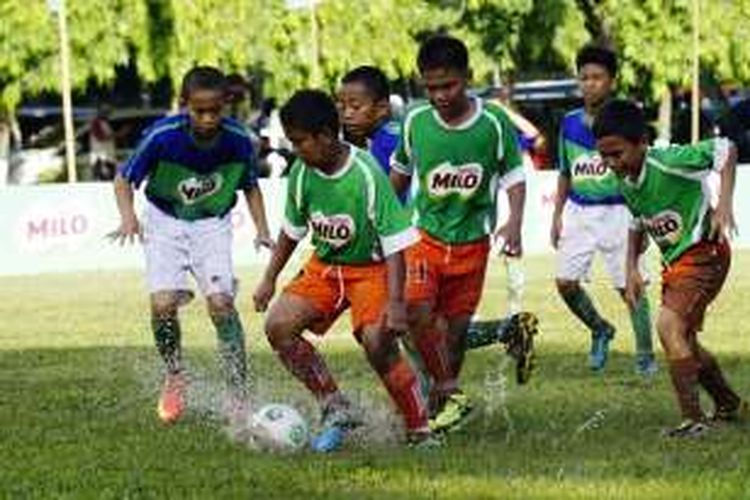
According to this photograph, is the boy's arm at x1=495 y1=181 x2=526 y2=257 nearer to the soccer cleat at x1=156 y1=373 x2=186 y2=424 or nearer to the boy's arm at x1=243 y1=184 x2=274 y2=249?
the boy's arm at x1=243 y1=184 x2=274 y2=249

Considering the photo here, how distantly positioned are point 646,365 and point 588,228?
3.39 feet

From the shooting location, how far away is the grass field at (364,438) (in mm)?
8023

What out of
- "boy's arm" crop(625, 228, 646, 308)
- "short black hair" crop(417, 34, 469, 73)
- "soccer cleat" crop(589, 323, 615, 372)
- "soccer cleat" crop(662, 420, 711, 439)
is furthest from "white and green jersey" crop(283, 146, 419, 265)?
"soccer cleat" crop(589, 323, 615, 372)

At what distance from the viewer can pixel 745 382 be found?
38.2ft

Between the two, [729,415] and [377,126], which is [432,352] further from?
[729,415]

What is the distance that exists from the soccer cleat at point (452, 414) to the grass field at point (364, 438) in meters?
0.07

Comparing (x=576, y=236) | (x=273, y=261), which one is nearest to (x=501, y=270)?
(x=576, y=236)

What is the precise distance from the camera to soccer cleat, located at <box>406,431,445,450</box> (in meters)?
9.16

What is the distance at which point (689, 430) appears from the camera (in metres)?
9.30

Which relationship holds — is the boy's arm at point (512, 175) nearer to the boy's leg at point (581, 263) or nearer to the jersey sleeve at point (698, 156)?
the jersey sleeve at point (698, 156)

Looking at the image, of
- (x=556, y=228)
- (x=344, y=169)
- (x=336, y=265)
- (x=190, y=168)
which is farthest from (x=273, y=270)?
(x=556, y=228)

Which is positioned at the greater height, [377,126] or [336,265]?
[377,126]

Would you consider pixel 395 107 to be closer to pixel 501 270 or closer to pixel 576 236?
pixel 576 236

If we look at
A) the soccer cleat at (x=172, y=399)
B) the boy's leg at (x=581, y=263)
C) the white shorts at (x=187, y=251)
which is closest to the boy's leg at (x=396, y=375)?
the soccer cleat at (x=172, y=399)
